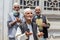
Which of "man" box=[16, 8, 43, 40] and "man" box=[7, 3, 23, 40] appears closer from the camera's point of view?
"man" box=[16, 8, 43, 40]

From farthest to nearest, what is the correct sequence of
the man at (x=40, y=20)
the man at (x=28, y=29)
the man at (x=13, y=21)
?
the man at (x=13, y=21) → the man at (x=40, y=20) → the man at (x=28, y=29)

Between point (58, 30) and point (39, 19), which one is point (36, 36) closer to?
point (39, 19)

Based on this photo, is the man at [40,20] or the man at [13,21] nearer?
the man at [40,20]

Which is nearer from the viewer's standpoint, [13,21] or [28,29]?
[28,29]

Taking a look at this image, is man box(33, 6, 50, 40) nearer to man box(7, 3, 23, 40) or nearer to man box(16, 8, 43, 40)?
man box(7, 3, 23, 40)

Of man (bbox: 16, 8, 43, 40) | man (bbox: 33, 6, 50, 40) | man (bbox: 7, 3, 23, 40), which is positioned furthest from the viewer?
man (bbox: 7, 3, 23, 40)

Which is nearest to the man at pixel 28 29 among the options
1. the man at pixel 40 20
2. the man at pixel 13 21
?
the man at pixel 40 20

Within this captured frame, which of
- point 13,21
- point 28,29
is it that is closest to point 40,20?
point 13,21

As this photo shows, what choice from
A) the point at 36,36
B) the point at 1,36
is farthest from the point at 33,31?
the point at 1,36

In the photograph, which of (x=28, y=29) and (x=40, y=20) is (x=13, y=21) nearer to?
(x=40, y=20)

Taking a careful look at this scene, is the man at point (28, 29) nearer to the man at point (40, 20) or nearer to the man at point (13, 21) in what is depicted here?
the man at point (40, 20)

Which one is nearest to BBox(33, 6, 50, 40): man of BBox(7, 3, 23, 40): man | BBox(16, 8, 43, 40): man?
BBox(7, 3, 23, 40): man

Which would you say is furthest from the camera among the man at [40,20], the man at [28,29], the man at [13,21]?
the man at [13,21]

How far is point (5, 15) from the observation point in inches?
274
